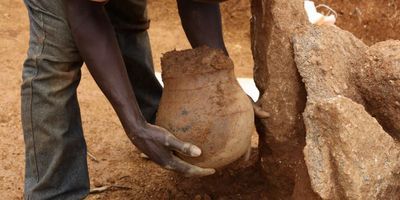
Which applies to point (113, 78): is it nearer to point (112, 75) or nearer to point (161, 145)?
point (112, 75)

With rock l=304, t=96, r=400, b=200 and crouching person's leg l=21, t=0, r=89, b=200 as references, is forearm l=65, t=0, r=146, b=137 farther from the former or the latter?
rock l=304, t=96, r=400, b=200

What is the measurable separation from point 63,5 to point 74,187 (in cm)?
89

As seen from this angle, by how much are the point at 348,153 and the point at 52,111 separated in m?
1.26

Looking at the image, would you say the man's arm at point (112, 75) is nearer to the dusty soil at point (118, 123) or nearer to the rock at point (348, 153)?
the rock at point (348, 153)

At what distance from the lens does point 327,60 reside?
252 centimetres

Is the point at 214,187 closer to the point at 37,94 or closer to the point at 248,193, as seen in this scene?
the point at 248,193

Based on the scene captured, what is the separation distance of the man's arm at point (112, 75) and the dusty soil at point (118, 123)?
72cm

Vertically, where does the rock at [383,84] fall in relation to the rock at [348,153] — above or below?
above

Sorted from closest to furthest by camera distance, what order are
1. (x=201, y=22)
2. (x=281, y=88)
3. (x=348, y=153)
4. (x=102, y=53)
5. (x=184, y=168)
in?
1. (x=348, y=153)
2. (x=102, y=53)
3. (x=184, y=168)
4. (x=281, y=88)
5. (x=201, y=22)

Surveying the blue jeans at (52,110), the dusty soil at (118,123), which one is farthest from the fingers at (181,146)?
the dusty soil at (118,123)

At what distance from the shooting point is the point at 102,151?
152 inches

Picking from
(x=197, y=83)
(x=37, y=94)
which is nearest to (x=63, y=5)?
(x=37, y=94)

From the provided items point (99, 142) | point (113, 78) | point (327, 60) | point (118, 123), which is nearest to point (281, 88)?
point (327, 60)

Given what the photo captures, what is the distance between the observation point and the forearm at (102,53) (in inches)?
92.6
